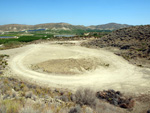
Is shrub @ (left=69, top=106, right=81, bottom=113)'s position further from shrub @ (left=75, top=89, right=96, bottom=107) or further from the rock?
the rock

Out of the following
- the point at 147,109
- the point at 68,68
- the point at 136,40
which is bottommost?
the point at 147,109

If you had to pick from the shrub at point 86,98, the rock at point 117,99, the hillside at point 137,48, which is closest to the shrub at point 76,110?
the shrub at point 86,98

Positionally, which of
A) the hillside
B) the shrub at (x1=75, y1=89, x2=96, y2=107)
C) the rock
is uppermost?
the hillside

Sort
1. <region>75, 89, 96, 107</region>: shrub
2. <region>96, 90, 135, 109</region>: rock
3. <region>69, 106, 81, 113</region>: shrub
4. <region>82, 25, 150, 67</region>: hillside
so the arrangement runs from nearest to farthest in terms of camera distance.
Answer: <region>69, 106, 81, 113</region>: shrub → <region>75, 89, 96, 107</region>: shrub → <region>96, 90, 135, 109</region>: rock → <region>82, 25, 150, 67</region>: hillside

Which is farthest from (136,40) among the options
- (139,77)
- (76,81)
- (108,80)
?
(76,81)

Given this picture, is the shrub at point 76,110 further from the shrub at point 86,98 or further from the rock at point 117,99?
the rock at point 117,99

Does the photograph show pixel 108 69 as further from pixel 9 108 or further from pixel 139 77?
pixel 9 108

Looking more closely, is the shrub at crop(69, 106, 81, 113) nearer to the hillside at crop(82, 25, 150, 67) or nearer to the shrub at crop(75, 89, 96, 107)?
the shrub at crop(75, 89, 96, 107)

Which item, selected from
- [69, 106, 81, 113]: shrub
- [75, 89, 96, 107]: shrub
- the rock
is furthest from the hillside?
[69, 106, 81, 113]: shrub

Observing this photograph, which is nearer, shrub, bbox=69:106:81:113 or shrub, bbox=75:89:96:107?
shrub, bbox=69:106:81:113

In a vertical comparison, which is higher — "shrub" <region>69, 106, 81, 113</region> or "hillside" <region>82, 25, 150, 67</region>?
"hillside" <region>82, 25, 150, 67</region>

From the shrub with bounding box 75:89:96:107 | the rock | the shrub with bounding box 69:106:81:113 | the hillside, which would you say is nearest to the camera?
the shrub with bounding box 69:106:81:113
